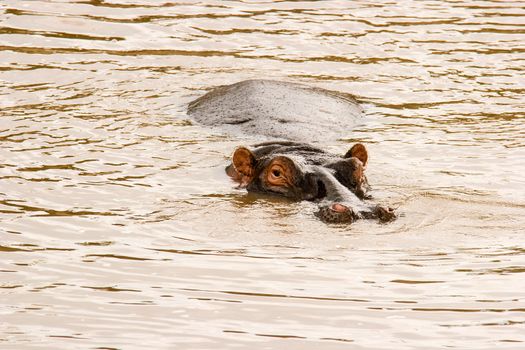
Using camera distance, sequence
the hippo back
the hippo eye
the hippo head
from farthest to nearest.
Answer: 1. the hippo back
2. the hippo eye
3. the hippo head

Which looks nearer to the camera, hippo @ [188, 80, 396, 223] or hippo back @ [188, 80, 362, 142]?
hippo @ [188, 80, 396, 223]

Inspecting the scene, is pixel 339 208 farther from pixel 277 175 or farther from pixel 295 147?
pixel 295 147

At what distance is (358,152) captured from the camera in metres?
9.29

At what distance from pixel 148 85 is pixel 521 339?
7.68 m

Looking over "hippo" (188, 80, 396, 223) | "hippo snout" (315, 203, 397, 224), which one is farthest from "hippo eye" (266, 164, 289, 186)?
"hippo snout" (315, 203, 397, 224)

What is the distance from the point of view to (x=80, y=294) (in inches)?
260

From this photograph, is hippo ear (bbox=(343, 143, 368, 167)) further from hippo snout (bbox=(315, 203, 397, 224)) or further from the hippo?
hippo snout (bbox=(315, 203, 397, 224))

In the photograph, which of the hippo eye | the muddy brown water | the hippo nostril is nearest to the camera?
the muddy brown water

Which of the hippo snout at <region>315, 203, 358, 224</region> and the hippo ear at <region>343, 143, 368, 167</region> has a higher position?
the hippo ear at <region>343, 143, 368, 167</region>

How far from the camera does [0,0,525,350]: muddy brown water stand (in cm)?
627

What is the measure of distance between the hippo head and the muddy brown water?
137 millimetres

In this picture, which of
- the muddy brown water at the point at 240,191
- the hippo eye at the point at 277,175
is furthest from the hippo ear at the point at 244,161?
the hippo eye at the point at 277,175

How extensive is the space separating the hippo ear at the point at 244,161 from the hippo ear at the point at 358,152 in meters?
0.70

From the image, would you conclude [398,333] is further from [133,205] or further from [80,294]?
[133,205]
